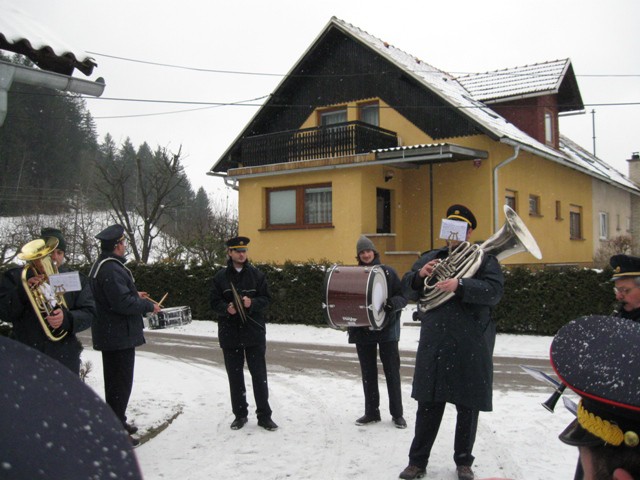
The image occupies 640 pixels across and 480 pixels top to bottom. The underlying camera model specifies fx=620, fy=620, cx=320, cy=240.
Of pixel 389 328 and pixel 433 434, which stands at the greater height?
pixel 389 328

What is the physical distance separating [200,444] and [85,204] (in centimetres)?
3165

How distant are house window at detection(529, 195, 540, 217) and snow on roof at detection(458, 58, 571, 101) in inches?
138

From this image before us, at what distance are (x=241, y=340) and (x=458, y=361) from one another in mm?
2530

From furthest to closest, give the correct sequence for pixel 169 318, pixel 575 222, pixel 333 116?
1. pixel 575 222
2. pixel 333 116
3. pixel 169 318

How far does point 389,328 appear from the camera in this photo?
663cm

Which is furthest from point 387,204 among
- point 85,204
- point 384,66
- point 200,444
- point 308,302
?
point 85,204

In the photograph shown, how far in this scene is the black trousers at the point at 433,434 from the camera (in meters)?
4.89

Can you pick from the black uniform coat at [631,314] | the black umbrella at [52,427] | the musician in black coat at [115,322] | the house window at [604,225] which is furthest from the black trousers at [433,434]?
the house window at [604,225]

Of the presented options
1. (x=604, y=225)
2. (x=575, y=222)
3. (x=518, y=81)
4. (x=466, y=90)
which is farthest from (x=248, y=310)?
(x=604, y=225)

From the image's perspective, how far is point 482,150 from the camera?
717 inches

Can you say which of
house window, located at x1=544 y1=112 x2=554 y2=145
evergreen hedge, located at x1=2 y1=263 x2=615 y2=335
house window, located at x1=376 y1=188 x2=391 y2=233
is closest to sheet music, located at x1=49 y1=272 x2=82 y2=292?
evergreen hedge, located at x1=2 y1=263 x2=615 y2=335

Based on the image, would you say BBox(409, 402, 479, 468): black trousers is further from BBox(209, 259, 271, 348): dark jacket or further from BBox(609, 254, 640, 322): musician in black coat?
BBox(209, 259, 271, 348): dark jacket

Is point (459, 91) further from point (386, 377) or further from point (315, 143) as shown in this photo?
point (386, 377)

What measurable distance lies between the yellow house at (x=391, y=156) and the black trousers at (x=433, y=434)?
42.0ft
